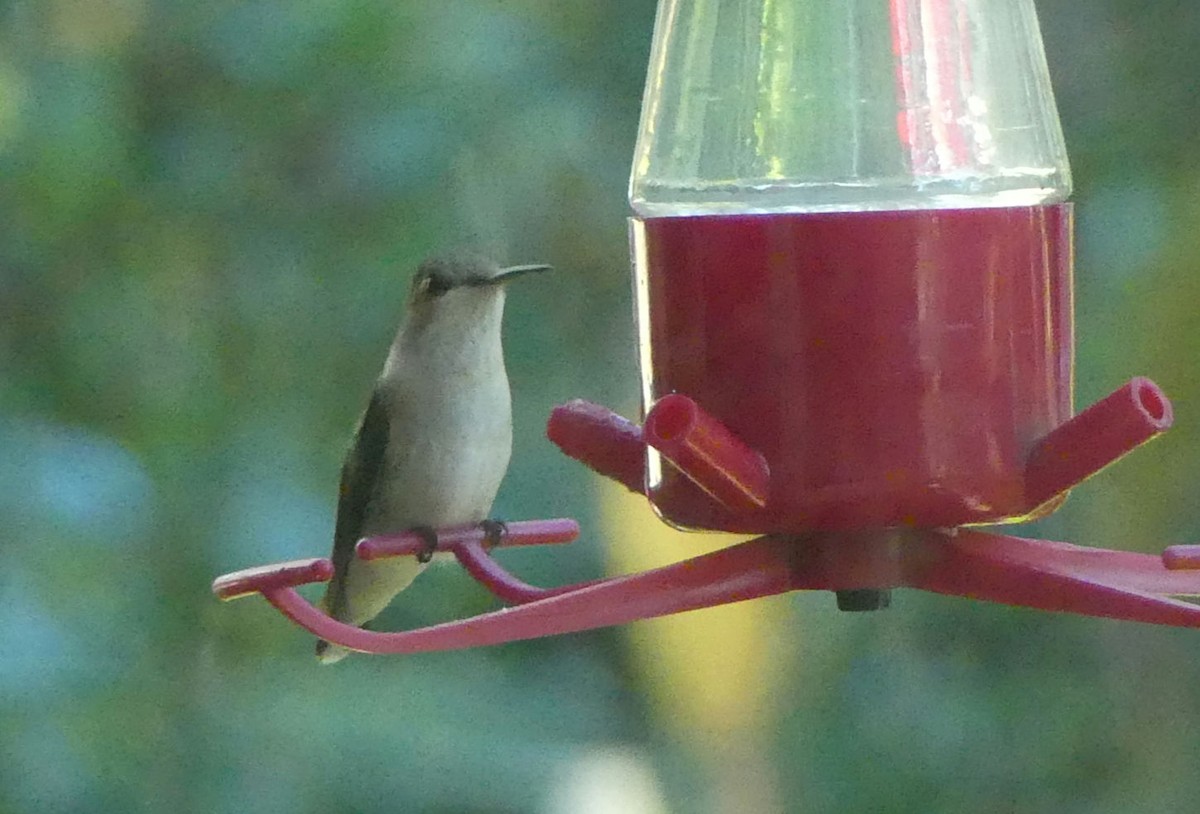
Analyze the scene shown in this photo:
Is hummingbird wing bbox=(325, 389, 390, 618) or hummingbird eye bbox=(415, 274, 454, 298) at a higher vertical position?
hummingbird eye bbox=(415, 274, 454, 298)

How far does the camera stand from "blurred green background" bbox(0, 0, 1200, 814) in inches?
95.7

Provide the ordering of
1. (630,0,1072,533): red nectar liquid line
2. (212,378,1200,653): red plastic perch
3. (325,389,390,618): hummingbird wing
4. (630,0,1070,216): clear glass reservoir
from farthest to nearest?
(325,389,390,618): hummingbird wing, (630,0,1070,216): clear glass reservoir, (630,0,1072,533): red nectar liquid line, (212,378,1200,653): red plastic perch

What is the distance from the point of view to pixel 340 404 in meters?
2.49

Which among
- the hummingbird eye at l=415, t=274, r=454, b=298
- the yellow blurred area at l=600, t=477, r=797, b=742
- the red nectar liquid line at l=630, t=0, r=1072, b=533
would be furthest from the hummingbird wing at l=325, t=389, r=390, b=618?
the red nectar liquid line at l=630, t=0, r=1072, b=533

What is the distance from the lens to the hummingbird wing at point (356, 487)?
192 centimetres

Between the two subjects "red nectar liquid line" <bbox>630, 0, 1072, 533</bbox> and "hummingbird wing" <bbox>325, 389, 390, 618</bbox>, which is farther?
"hummingbird wing" <bbox>325, 389, 390, 618</bbox>

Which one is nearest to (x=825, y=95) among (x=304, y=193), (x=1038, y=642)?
(x=304, y=193)

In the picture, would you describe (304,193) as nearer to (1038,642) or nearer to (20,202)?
(20,202)

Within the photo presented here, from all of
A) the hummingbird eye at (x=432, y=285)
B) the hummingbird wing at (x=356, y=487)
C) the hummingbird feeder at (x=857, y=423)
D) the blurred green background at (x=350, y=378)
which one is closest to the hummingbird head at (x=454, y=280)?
the hummingbird eye at (x=432, y=285)

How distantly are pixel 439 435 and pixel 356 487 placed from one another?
0.47 feet

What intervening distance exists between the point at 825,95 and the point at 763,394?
37cm

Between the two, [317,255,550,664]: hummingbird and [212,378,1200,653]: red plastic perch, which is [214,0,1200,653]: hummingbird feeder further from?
[317,255,550,664]: hummingbird

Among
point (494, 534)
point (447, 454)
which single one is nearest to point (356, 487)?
point (447, 454)

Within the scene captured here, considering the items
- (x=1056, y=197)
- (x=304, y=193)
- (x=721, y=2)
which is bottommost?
(x=304, y=193)
